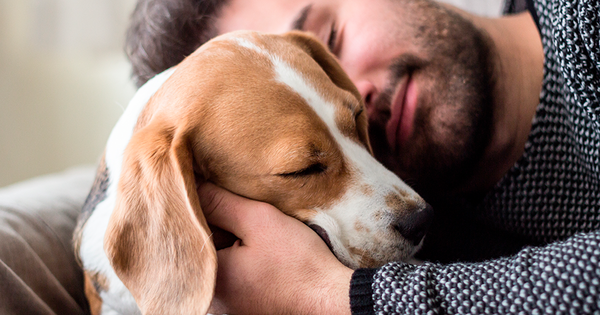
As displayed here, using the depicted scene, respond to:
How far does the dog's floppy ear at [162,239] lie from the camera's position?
3.00ft

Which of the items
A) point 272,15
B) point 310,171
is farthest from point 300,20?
point 310,171

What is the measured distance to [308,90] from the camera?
1081 millimetres

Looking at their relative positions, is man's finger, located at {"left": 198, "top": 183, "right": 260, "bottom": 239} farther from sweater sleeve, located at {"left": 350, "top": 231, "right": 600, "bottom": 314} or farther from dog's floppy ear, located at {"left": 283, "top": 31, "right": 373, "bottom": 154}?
dog's floppy ear, located at {"left": 283, "top": 31, "right": 373, "bottom": 154}

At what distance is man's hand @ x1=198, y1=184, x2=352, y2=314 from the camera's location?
0.91 meters

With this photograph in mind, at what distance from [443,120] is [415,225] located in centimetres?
61

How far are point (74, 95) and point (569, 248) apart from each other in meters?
3.42

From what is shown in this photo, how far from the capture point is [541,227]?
137 cm

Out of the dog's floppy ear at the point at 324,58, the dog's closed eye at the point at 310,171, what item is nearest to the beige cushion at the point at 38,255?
the dog's closed eye at the point at 310,171

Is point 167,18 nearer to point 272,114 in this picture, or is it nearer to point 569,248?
point 272,114

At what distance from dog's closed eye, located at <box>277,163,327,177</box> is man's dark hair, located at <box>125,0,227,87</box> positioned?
863 millimetres

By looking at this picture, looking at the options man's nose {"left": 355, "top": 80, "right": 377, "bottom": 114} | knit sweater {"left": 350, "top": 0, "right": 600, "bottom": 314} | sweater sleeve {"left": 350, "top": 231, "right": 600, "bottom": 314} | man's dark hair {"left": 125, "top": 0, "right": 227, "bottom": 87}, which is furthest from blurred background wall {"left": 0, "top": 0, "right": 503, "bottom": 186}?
sweater sleeve {"left": 350, "top": 231, "right": 600, "bottom": 314}

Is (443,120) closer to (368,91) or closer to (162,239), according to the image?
(368,91)

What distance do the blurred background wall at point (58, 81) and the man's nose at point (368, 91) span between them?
201cm

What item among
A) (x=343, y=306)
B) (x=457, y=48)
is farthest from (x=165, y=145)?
(x=457, y=48)
